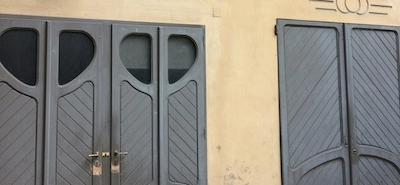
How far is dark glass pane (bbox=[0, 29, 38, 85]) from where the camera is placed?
387 centimetres

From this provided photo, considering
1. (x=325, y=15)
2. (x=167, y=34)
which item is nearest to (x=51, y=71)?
(x=167, y=34)

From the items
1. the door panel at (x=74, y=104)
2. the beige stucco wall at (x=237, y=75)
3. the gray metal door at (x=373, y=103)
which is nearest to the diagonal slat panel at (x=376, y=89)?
the gray metal door at (x=373, y=103)

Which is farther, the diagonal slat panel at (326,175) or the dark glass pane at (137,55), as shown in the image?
the diagonal slat panel at (326,175)

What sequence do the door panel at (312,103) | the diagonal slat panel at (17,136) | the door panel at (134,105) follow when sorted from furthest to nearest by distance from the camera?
the door panel at (312,103)
the door panel at (134,105)
the diagonal slat panel at (17,136)

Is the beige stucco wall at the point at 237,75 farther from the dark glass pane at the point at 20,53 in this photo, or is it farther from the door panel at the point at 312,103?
the dark glass pane at the point at 20,53

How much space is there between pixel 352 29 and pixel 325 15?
40 centimetres

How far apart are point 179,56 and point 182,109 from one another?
0.60 meters

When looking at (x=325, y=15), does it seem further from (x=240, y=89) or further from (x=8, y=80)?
(x=8, y=80)

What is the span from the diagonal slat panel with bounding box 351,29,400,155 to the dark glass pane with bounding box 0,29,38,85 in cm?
376

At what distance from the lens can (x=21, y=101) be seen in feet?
12.6

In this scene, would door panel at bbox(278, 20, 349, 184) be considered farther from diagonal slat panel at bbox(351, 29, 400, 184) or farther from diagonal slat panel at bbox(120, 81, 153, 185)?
diagonal slat panel at bbox(120, 81, 153, 185)

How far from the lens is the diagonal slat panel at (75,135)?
154 inches

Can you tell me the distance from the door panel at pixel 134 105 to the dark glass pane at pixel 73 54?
277mm

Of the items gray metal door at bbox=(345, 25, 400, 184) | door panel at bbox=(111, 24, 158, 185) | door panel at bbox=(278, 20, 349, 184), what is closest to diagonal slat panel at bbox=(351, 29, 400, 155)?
gray metal door at bbox=(345, 25, 400, 184)
